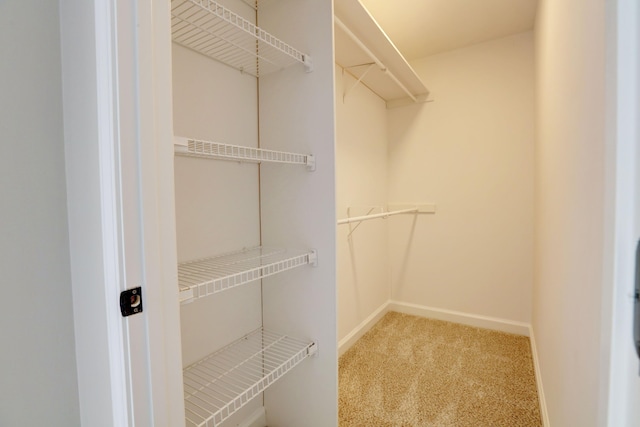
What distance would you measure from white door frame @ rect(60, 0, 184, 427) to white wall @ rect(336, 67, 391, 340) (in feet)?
5.25

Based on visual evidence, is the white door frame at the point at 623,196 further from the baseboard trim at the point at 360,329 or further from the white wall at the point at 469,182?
the white wall at the point at 469,182

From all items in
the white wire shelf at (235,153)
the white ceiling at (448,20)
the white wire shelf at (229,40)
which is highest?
the white ceiling at (448,20)

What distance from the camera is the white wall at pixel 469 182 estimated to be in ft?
8.24

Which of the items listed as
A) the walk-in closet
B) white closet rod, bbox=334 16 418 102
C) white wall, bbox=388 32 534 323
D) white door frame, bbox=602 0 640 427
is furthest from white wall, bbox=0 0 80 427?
white wall, bbox=388 32 534 323

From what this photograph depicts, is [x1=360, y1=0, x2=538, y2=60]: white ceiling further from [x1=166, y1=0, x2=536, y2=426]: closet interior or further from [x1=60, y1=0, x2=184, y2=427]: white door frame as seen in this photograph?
[x1=60, y1=0, x2=184, y2=427]: white door frame

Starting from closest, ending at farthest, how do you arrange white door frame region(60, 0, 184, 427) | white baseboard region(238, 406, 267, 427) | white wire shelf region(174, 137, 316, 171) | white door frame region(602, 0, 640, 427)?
1. white door frame region(602, 0, 640, 427)
2. white door frame region(60, 0, 184, 427)
3. white wire shelf region(174, 137, 316, 171)
4. white baseboard region(238, 406, 267, 427)

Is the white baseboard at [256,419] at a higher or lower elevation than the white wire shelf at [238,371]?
lower

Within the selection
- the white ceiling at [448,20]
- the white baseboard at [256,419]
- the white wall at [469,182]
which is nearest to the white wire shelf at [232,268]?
the white baseboard at [256,419]

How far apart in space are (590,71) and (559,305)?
94 centimetres

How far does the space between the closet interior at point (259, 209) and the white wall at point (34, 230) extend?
40 cm

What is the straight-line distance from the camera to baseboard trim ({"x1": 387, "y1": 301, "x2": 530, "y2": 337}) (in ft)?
8.41

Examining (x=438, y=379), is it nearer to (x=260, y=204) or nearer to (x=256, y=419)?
(x=256, y=419)

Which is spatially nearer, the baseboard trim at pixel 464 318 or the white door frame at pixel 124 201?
the white door frame at pixel 124 201

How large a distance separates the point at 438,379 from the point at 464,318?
1.03 m
